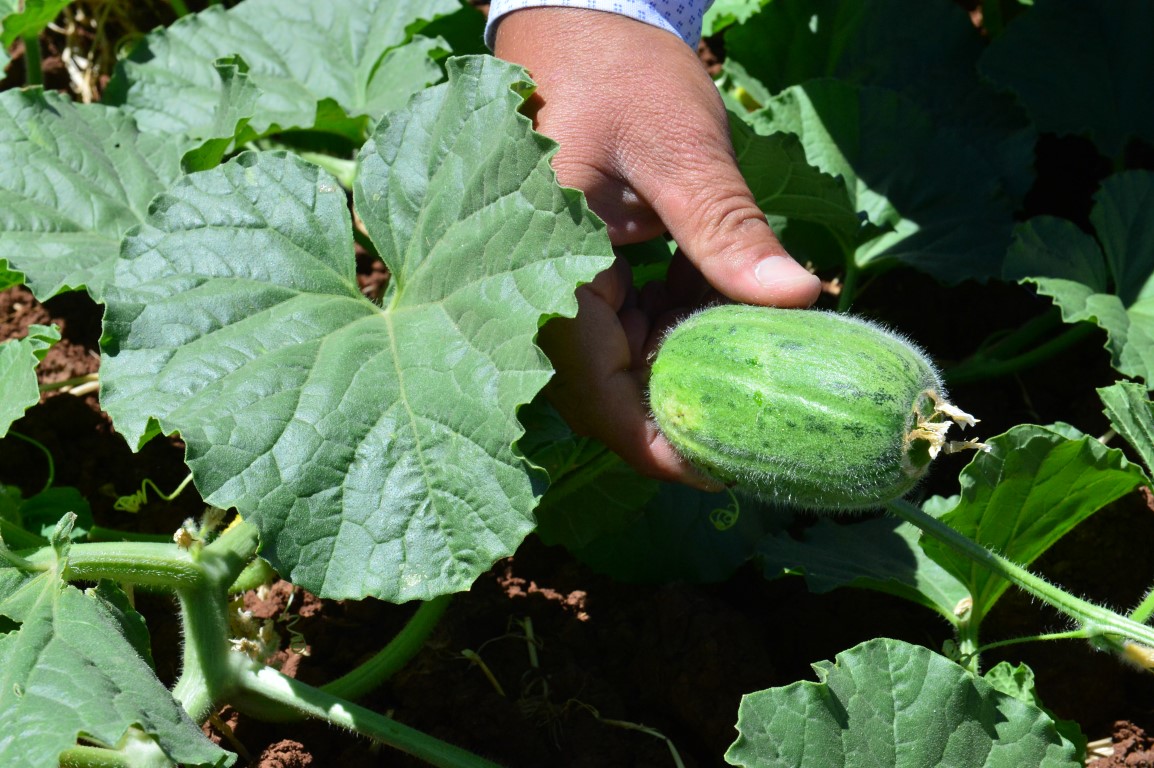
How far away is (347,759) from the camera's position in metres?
2.49

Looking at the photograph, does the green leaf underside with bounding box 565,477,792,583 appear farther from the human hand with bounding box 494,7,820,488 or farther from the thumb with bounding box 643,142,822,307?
the thumb with bounding box 643,142,822,307

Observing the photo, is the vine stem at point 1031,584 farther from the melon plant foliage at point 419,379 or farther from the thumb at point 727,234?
the thumb at point 727,234

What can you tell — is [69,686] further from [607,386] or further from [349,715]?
[607,386]

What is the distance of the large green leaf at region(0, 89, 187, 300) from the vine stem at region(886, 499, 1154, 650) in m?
1.96

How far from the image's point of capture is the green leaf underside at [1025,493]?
2402 millimetres

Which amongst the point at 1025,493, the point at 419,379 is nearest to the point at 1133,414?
the point at 1025,493

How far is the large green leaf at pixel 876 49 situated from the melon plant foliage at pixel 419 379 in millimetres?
419

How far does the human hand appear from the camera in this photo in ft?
7.50

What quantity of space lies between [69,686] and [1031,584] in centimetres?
183

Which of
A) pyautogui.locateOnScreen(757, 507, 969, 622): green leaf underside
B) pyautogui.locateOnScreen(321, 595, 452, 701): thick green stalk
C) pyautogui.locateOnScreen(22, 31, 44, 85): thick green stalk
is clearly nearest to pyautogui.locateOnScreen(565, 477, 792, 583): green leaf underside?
pyautogui.locateOnScreen(757, 507, 969, 622): green leaf underside

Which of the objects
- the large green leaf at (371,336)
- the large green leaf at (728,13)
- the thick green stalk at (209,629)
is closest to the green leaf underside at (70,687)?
the thick green stalk at (209,629)

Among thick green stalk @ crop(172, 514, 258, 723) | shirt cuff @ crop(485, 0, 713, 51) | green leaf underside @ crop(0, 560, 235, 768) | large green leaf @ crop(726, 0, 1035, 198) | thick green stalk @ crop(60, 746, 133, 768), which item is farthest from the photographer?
large green leaf @ crop(726, 0, 1035, 198)

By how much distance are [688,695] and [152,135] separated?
2.06m

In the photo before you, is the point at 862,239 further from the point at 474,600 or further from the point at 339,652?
the point at 339,652
